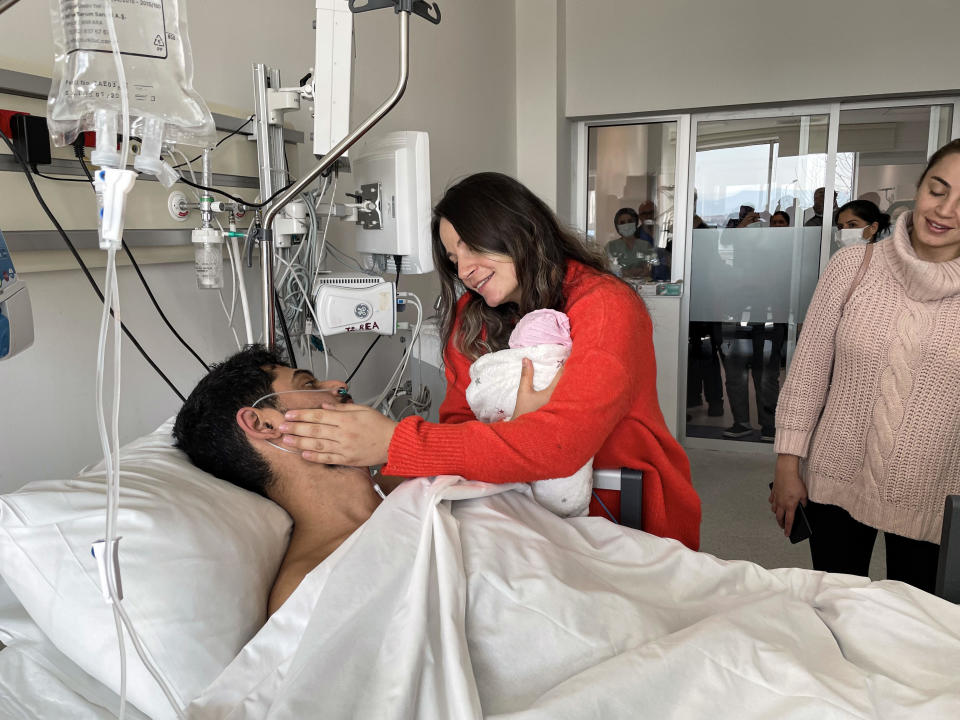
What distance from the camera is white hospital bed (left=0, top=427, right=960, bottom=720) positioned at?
0.84 meters

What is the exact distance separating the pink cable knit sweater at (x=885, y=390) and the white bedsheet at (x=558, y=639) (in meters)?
0.49

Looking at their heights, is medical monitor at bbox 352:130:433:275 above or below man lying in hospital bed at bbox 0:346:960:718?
above

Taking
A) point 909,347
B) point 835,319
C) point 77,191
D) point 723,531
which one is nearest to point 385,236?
point 77,191

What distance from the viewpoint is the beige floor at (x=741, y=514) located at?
278cm

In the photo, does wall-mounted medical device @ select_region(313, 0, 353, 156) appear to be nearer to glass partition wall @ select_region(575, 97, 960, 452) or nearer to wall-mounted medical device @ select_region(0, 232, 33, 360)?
wall-mounted medical device @ select_region(0, 232, 33, 360)

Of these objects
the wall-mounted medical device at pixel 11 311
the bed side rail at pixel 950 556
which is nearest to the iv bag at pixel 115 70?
the wall-mounted medical device at pixel 11 311

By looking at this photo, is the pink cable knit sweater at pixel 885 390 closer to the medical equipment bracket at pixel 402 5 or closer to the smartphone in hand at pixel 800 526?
the smartphone in hand at pixel 800 526

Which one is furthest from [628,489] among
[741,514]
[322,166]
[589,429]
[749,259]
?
[749,259]

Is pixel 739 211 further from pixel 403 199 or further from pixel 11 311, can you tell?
pixel 11 311

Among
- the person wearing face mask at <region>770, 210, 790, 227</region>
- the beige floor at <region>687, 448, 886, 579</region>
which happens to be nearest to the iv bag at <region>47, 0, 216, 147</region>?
the beige floor at <region>687, 448, 886, 579</region>

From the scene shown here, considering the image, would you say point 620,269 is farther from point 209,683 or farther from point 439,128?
point 209,683

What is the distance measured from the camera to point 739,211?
3.92 meters

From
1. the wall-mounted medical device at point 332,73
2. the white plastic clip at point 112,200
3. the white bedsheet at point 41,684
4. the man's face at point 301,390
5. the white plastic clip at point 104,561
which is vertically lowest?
the white bedsheet at point 41,684

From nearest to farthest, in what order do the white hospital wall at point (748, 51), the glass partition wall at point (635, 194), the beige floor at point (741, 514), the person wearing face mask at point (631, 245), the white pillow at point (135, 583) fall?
the white pillow at point (135, 583), the beige floor at point (741, 514), the white hospital wall at point (748, 51), the glass partition wall at point (635, 194), the person wearing face mask at point (631, 245)
